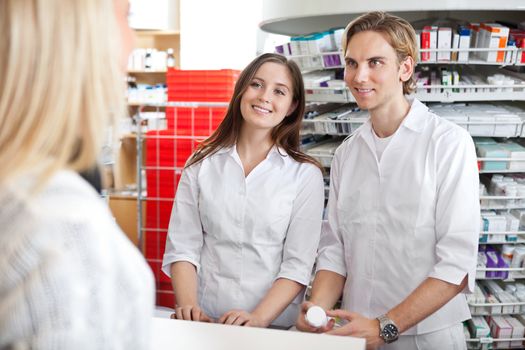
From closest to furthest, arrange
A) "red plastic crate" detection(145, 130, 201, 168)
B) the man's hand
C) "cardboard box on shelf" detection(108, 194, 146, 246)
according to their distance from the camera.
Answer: the man's hand, "red plastic crate" detection(145, 130, 201, 168), "cardboard box on shelf" detection(108, 194, 146, 246)

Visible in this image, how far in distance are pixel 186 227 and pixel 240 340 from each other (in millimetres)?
837

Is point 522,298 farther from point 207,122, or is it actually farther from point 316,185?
point 207,122

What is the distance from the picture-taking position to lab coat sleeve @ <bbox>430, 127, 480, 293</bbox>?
1.60 m

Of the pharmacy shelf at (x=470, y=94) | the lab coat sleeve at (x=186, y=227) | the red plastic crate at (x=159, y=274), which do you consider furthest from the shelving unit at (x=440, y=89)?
the red plastic crate at (x=159, y=274)

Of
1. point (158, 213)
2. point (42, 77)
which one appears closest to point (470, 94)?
point (42, 77)

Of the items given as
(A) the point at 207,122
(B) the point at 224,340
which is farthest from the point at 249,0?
(B) the point at 224,340

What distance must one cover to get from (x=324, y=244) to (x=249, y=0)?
470cm

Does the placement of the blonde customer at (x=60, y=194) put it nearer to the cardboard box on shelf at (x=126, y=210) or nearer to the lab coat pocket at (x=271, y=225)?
the lab coat pocket at (x=271, y=225)

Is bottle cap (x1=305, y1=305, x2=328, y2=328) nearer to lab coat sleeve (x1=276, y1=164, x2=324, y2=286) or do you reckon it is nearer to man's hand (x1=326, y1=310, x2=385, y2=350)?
man's hand (x1=326, y1=310, x2=385, y2=350)

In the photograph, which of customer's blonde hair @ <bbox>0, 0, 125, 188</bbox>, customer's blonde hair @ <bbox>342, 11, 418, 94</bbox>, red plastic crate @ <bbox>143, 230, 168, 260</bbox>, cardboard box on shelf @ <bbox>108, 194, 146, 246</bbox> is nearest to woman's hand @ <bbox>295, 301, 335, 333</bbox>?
customer's blonde hair @ <bbox>342, 11, 418, 94</bbox>

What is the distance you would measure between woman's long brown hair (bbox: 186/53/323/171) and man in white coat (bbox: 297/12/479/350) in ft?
0.85

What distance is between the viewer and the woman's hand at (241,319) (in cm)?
173

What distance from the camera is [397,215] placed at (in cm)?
172

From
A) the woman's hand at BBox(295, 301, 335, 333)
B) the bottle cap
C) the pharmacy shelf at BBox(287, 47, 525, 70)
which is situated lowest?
the woman's hand at BBox(295, 301, 335, 333)
